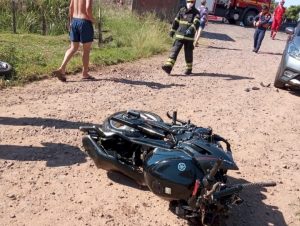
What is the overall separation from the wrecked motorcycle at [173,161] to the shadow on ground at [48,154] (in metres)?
0.55

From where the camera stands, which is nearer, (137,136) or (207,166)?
(207,166)

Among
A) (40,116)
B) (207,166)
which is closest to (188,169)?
(207,166)

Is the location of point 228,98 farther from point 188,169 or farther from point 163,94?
point 188,169

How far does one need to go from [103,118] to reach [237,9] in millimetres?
21269

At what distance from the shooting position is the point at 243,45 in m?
15.9

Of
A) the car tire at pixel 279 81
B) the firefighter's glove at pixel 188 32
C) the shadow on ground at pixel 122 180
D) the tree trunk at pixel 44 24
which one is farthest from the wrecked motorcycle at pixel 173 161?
the tree trunk at pixel 44 24

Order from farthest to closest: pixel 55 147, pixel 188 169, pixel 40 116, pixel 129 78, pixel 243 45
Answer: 1. pixel 243 45
2. pixel 129 78
3. pixel 40 116
4. pixel 55 147
5. pixel 188 169

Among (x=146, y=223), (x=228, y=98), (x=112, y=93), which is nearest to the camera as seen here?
(x=146, y=223)

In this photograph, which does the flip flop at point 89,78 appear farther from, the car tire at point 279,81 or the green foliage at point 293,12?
the green foliage at point 293,12

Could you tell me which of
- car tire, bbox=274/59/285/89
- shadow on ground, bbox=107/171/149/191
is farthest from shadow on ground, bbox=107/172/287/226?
car tire, bbox=274/59/285/89

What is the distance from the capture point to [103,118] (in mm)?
5961

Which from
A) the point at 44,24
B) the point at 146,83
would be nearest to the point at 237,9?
the point at 44,24

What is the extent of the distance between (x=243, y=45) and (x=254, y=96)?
8229 mm

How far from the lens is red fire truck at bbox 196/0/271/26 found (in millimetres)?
24734
